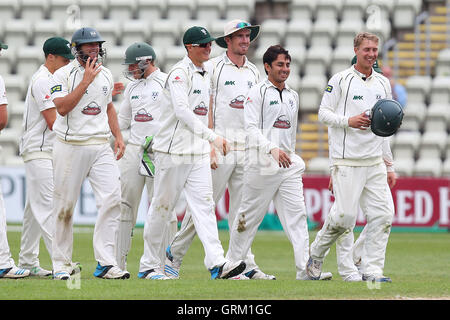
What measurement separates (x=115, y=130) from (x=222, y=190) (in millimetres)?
1367

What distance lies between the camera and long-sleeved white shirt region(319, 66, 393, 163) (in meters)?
9.59

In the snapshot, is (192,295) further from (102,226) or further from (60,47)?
(60,47)

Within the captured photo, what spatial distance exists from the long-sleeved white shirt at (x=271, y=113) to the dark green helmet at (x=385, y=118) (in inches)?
42.5

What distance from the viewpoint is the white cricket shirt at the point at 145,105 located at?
10.9 meters

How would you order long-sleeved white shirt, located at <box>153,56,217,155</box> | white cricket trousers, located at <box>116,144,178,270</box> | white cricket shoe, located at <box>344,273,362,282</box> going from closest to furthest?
long-sleeved white shirt, located at <box>153,56,217,155</box>
white cricket shoe, located at <box>344,273,362,282</box>
white cricket trousers, located at <box>116,144,178,270</box>

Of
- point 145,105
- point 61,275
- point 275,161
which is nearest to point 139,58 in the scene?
point 145,105

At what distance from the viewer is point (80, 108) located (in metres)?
9.51

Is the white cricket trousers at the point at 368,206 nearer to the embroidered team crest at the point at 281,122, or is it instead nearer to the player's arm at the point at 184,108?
the embroidered team crest at the point at 281,122

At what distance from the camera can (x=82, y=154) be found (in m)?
9.56

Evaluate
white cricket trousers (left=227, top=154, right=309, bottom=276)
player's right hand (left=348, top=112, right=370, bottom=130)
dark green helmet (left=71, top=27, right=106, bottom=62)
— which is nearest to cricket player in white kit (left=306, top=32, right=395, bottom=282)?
player's right hand (left=348, top=112, right=370, bottom=130)

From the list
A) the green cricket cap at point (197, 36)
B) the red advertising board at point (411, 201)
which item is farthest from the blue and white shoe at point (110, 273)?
the red advertising board at point (411, 201)

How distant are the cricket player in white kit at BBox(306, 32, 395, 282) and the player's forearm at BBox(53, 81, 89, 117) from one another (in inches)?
92.0

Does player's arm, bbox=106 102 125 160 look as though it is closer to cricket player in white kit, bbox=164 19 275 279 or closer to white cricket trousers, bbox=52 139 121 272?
white cricket trousers, bbox=52 139 121 272

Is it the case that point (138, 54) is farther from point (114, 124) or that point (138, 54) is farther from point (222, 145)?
point (222, 145)
